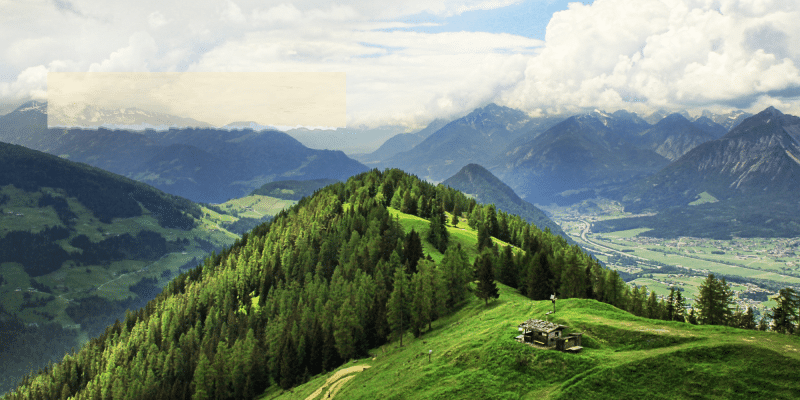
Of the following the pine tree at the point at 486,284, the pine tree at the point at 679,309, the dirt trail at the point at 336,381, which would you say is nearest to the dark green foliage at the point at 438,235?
the pine tree at the point at 486,284

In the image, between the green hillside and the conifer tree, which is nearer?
the green hillside

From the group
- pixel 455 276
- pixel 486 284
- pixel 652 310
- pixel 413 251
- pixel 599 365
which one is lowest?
pixel 652 310

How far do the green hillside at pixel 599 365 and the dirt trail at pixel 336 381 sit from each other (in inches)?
43.9

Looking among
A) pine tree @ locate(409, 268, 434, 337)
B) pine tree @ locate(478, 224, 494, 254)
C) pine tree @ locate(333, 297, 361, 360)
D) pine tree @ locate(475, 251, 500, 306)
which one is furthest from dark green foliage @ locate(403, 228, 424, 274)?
pine tree @ locate(478, 224, 494, 254)

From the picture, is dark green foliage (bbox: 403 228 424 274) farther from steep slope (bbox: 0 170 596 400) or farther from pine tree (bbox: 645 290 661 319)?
pine tree (bbox: 645 290 661 319)

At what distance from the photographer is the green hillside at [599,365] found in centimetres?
4091

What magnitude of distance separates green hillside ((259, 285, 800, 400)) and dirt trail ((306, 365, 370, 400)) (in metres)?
1.12

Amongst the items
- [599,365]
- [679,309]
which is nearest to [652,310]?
[679,309]

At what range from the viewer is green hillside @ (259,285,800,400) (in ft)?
134

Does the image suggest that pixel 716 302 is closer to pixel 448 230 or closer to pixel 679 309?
pixel 679 309

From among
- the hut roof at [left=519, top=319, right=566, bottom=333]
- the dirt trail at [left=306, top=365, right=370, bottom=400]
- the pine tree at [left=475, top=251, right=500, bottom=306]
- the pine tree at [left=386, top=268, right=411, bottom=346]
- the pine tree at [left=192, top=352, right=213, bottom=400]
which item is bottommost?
the pine tree at [left=192, top=352, right=213, bottom=400]

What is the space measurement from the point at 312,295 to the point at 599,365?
272 ft

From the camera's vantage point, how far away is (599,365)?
148 ft

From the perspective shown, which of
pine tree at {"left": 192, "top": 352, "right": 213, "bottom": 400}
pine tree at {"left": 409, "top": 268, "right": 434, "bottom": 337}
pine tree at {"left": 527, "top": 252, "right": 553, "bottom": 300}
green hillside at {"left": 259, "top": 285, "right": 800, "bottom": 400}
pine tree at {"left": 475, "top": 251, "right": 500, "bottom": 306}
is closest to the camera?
green hillside at {"left": 259, "top": 285, "right": 800, "bottom": 400}
